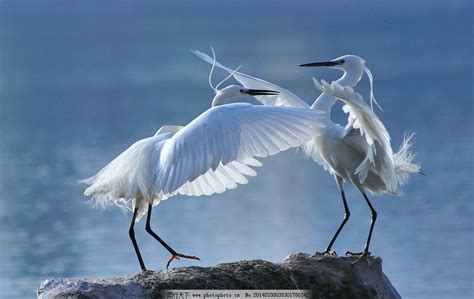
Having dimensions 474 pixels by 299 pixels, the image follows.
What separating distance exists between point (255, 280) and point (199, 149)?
89 cm

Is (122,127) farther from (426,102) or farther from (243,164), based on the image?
(243,164)

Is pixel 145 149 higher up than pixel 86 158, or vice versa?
pixel 86 158

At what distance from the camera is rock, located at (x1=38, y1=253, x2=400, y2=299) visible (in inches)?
288

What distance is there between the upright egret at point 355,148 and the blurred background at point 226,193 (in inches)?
106

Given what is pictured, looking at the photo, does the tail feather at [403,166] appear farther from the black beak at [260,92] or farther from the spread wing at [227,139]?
the spread wing at [227,139]

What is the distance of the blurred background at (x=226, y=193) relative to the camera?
533 inches

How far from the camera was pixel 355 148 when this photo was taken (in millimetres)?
9242

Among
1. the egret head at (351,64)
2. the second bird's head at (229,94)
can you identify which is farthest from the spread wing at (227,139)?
the egret head at (351,64)

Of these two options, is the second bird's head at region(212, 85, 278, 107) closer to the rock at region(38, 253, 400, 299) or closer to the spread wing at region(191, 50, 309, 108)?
the spread wing at region(191, 50, 309, 108)

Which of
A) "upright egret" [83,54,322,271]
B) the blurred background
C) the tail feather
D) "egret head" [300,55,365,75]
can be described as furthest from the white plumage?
the blurred background

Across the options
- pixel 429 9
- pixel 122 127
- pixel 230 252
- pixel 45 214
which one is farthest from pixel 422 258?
pixel 429 9

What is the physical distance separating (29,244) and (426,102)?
628 inches

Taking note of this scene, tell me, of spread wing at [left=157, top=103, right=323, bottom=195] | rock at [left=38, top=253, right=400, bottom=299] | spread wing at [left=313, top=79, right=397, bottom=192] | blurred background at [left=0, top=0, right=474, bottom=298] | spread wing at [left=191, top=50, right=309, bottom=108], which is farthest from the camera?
blurred background at [left=0, top=0, right=474, bottom=298]

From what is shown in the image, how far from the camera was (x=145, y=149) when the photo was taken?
330 inches
